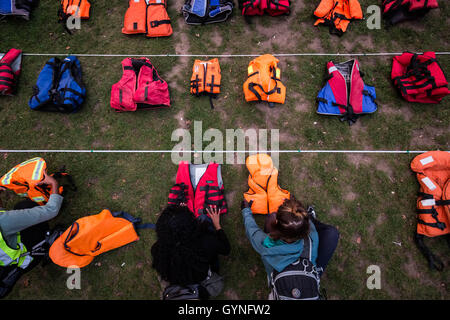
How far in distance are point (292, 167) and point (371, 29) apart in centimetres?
407

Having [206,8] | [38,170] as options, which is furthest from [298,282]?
[206,8]

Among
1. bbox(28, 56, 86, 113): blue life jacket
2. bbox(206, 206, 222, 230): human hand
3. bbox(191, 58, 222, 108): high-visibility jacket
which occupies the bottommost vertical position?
bbox(206, 206, 222, 230): human hand

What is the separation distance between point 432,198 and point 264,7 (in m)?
5.37

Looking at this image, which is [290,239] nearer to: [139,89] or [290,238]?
[290,238]

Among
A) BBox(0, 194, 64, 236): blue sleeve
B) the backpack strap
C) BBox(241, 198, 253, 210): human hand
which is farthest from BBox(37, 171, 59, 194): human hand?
the backpack strap

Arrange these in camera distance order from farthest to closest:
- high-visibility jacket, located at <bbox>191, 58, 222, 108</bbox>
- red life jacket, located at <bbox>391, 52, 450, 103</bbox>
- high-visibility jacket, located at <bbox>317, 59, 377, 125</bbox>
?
high-visibility jacket, located at <bbox>191, 58, 222, 108</bbox> < high-visibility jacket, located at <bbox>317, 59, 377, 125</bbox> < red life jacket, located at <bbox>391, 52, 450, 103</bbox>

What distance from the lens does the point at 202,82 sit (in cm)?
500

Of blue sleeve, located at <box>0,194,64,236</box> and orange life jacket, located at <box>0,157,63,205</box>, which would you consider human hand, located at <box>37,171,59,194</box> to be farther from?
blue sleeve, located at <box>0,194,64,236</box>

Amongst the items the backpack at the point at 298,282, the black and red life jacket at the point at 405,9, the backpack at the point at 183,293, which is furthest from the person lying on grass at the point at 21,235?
the black and red life jacket at the point at 405,9

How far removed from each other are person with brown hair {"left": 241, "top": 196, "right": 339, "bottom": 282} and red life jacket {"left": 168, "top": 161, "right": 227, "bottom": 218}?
94 centimetres

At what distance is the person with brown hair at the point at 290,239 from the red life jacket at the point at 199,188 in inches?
37.0

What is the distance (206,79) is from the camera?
499cm

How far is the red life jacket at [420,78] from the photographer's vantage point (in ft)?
15.4

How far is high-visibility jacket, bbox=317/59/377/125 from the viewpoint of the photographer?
15.8ft
